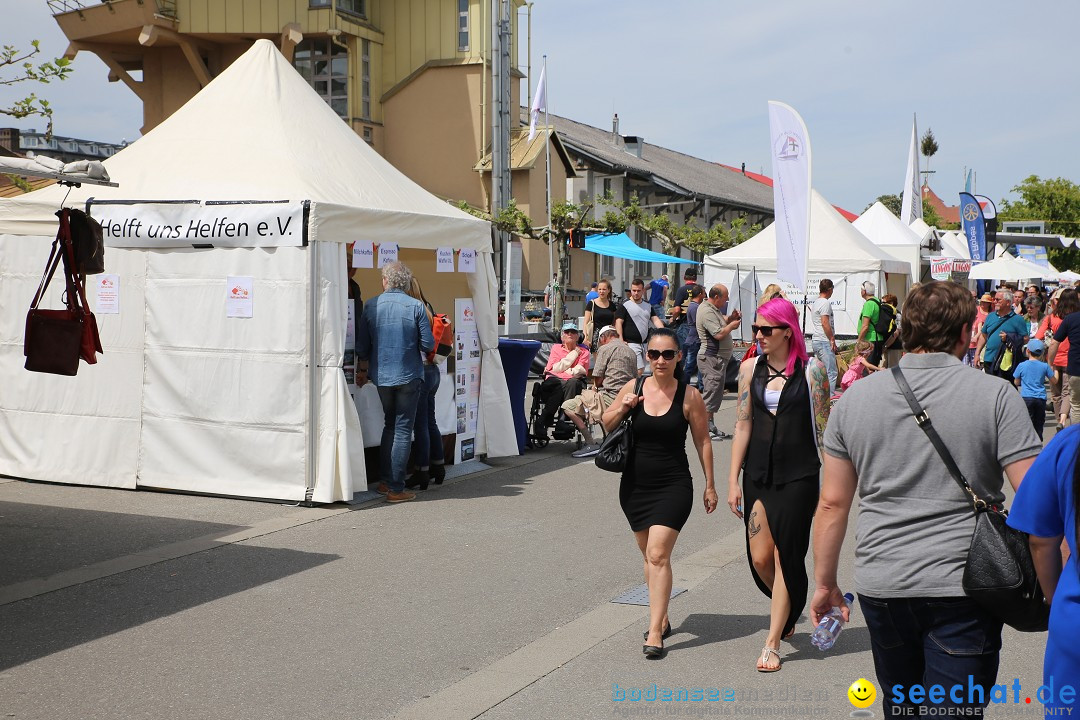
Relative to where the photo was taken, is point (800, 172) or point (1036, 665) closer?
point (1036, 665)

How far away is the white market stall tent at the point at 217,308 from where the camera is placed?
9.07m

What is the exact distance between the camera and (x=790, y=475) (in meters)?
5.35

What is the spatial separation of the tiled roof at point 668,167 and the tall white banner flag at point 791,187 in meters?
27.6

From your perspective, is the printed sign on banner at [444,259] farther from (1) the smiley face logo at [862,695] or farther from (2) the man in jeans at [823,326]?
(2) the man in jeans at [823,326]

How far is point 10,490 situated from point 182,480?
5.14 ft

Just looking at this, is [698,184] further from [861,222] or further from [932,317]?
[932,317]

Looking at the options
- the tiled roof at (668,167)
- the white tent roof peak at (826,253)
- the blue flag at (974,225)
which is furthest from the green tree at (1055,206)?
the white tent roof peak at (826,253)

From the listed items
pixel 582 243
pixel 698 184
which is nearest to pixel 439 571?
pixel 582 243

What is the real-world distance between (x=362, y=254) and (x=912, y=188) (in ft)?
90.6

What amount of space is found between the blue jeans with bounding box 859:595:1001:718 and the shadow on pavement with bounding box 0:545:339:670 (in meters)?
4.00

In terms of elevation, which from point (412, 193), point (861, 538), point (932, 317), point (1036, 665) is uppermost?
point (412, 193)

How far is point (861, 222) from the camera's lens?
105 ft

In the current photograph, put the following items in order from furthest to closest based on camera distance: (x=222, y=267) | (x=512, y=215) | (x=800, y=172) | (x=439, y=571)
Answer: (x=512, y=215), (x=800, y=172), (x=222, y=267), (x=439, y=571)

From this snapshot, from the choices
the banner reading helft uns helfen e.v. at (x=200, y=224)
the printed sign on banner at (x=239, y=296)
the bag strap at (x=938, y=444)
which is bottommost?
the bag strap at (x=938, y=444)
